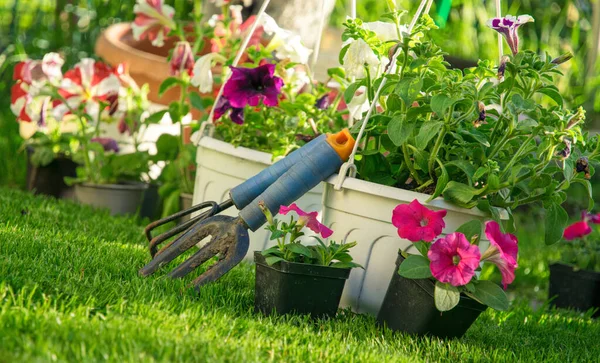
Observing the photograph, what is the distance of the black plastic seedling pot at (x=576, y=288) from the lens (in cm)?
269

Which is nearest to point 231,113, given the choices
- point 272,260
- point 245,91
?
point 245,91

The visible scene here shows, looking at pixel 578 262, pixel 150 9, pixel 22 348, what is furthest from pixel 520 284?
pixel 22 348

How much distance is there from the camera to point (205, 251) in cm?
190

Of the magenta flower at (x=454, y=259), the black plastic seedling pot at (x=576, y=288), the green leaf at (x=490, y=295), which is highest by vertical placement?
the magenta flower at (x=454, y=259)

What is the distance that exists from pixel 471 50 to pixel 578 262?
2936 millimetres

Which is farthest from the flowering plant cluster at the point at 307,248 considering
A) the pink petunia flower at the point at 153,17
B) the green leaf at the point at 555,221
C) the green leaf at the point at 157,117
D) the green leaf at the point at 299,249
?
the pink petunia flower at the point at 153,17

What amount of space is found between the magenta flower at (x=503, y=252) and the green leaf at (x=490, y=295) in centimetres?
3

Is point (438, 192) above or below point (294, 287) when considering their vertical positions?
above

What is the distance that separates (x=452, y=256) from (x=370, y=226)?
0.93 feet

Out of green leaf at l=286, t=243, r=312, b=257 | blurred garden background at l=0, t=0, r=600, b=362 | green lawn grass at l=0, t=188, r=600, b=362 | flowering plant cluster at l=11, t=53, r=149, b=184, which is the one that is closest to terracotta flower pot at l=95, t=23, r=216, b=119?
flowering plant cluster at l=11, t=53, r=149, b=184

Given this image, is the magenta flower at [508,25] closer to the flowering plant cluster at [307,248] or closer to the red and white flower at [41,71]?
the flowering plant cluster at [307,248]

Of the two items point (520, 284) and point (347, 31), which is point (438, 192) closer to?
point (347, 31)

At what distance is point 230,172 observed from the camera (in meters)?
2.36

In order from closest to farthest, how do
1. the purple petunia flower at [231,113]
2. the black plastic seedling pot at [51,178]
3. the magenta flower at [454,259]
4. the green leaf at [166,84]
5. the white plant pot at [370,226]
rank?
1. the magenta flower at [454,259]
2. the white plant pot at [370,226]
3. the purple petunia flower at [231,113]
4. the green leaf at [166,84]
5. the black plastic seedling pot at [51,178]
